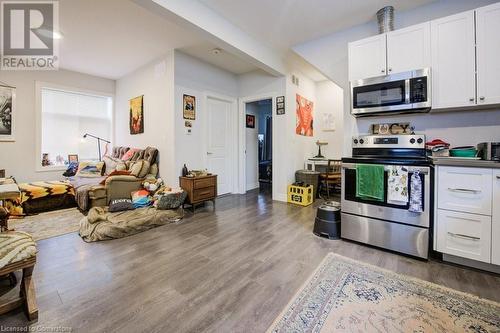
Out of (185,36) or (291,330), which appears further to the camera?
(185,36)

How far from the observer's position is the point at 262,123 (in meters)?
7.13

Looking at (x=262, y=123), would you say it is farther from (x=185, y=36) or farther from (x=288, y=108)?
(x=185, y=36)

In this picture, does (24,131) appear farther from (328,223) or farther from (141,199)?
(328,223)

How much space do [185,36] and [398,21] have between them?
2.95 metres

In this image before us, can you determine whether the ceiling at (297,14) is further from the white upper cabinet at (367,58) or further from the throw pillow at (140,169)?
the throw pillow at (140,169)

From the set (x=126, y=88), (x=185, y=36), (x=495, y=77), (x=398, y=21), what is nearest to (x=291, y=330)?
(x=495, y=77)

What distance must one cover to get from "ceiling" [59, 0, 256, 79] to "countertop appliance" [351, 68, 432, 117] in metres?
2.54

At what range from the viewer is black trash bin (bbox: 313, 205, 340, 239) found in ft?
8.36

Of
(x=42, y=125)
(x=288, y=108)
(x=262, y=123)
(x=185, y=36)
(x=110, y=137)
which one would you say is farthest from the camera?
(x=262, y=123)

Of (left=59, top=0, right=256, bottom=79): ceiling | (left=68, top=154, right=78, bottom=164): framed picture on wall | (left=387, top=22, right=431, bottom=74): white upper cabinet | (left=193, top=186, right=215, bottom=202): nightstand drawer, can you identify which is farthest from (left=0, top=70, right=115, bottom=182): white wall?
(left=387, top=22, right=431, bottom=74): white upper cabinet

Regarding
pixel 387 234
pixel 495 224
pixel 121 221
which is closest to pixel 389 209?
pixel 387 234

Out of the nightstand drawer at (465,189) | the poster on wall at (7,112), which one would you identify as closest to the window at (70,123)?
the poster on wall at (7,112)

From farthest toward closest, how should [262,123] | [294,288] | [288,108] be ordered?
[262,123], [288,108], [294,288]

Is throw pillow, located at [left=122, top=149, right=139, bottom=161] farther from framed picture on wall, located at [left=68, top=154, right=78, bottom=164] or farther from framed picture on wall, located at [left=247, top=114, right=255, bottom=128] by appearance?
framed picture on wall, located at [left=247, top=114, right=255, bottom=128]
